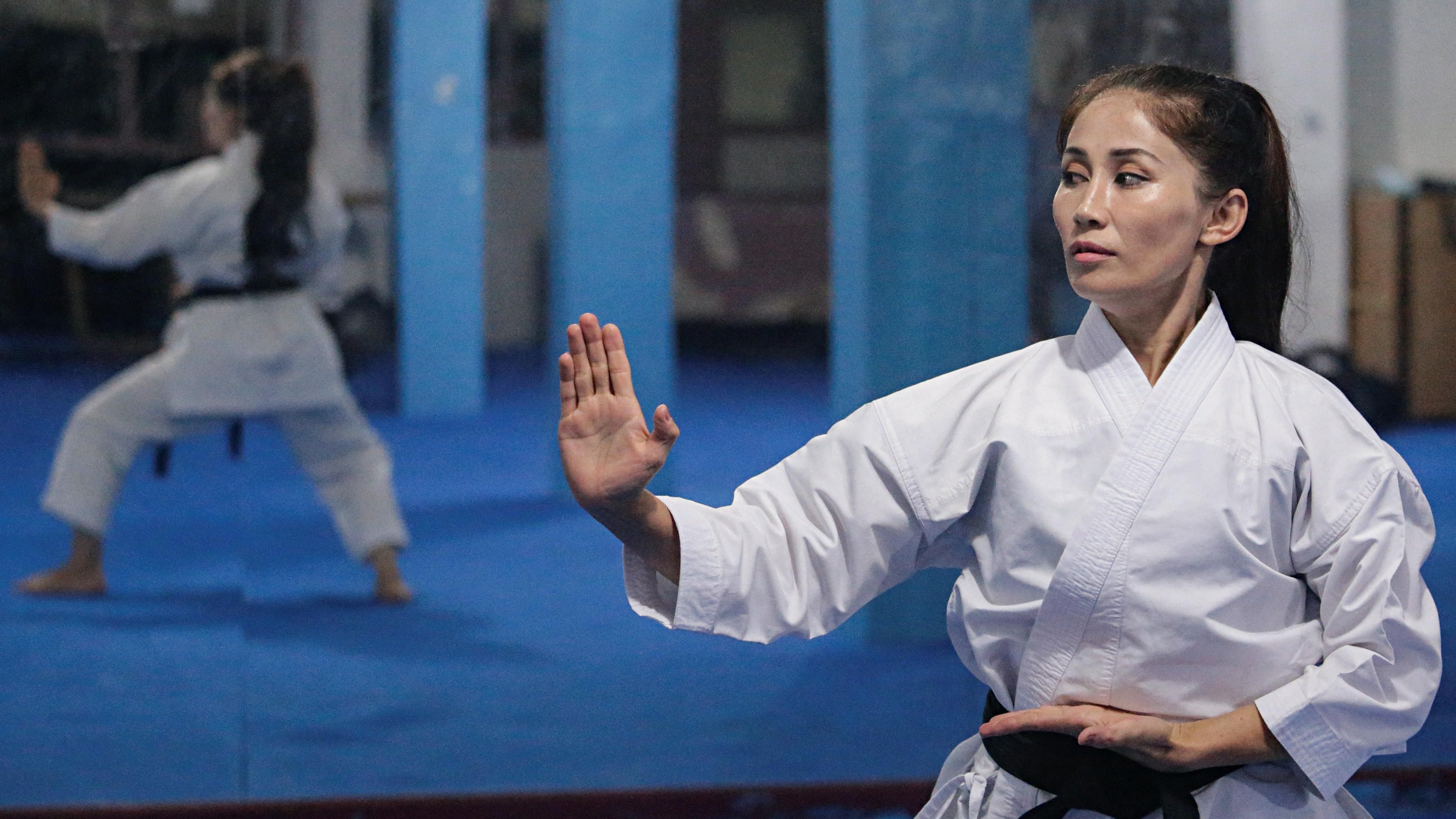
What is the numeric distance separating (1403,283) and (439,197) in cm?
210

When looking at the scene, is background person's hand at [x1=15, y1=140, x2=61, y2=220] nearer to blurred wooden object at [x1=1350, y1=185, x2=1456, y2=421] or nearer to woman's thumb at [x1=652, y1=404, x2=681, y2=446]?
woman's thumb at [x1=652, y1=404, x2=681, y2=446]

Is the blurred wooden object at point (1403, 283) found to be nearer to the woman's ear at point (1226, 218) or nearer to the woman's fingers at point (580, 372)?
the woman's ear at point (1226, 218)

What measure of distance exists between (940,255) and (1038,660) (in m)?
1.88

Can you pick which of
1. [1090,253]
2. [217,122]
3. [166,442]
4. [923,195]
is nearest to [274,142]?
[217,122]

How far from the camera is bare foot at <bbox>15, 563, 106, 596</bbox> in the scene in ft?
9.86

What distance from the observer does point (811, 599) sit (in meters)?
1.49

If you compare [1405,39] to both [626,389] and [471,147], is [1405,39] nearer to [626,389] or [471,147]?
[471,147]

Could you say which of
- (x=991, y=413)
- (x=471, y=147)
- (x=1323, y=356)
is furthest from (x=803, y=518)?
(x=1323, y=356)

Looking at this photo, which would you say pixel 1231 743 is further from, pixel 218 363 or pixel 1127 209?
pixel 218 363

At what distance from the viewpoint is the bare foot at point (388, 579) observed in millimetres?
3107

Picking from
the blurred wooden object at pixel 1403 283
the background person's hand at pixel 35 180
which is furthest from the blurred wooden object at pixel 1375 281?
the background person's hand at pixel 35 180

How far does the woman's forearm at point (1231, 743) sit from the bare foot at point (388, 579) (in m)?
2.05

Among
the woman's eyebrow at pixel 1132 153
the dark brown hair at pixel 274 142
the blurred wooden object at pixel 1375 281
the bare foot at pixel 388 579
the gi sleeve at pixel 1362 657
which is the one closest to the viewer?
the gi sleeve at pixel 1362 657

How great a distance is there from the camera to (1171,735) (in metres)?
Result: 1.40
